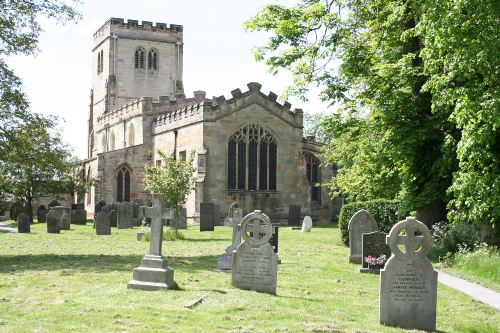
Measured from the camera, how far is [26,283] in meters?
11.4

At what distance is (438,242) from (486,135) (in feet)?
16.4

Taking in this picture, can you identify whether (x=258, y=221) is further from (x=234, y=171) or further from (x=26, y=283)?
(x=234, y=171)

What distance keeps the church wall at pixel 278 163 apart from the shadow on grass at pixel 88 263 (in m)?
20.3

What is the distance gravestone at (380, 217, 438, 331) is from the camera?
27.7 ft

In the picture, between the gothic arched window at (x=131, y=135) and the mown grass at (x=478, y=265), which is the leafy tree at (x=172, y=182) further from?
the gothic arched window at (x=131, y=135)

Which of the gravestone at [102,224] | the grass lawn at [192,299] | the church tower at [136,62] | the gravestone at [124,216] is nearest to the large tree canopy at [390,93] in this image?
the grass lawn at [192,299]

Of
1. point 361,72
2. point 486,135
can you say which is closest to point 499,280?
point 486,135

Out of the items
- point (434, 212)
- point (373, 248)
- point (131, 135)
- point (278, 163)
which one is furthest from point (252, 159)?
point (373, 248)

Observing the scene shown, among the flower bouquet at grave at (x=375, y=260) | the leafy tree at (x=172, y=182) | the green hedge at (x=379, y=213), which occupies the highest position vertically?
the leafy tree at (x=172, y=182)

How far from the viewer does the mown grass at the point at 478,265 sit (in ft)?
42.3

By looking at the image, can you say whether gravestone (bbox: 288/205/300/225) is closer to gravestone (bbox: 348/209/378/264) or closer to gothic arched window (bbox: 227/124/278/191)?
gothic arched window (bbox: 227/124/278/191)

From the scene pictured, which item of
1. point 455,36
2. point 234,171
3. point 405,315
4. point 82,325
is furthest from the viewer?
point 234,171

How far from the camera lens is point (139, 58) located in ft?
198

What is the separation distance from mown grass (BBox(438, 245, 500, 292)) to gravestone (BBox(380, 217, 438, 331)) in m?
4.04
